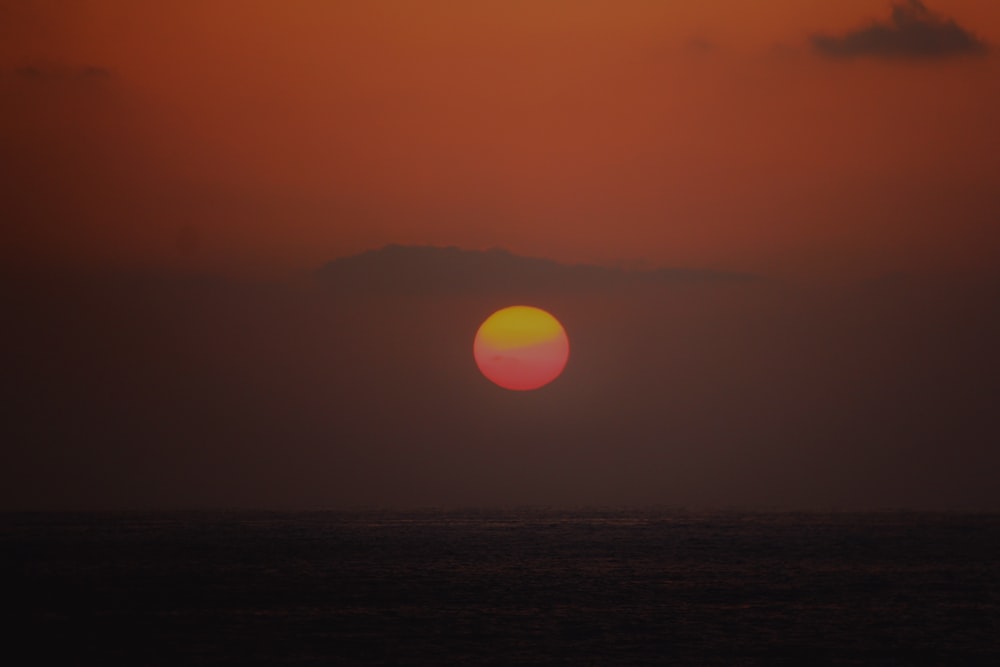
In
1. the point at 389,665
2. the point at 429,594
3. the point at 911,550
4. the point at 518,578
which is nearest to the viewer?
the point at 389,665

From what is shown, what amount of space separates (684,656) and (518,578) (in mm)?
38920

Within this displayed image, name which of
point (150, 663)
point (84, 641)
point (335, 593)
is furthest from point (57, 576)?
point (150, 663)

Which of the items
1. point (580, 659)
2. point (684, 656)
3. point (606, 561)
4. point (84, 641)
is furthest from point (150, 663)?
point (606, 561)

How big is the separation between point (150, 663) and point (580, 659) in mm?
15362

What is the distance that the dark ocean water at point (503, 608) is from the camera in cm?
4538

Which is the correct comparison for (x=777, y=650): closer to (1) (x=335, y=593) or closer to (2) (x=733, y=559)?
(1) (x=335, y=593)

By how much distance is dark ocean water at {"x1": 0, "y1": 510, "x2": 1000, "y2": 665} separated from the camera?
149 feet

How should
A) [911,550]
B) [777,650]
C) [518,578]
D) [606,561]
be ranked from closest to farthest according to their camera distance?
1. [777,650]
2. [518,578]
3. [606,561]
4. [911,550]

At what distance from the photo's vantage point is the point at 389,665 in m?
42.5

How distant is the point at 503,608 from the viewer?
6116cm

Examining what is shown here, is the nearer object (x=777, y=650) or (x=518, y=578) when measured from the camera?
(x=777, y=650)

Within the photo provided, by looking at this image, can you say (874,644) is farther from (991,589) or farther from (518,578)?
(518,578)

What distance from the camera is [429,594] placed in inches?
2731

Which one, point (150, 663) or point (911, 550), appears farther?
point (911, 550)
